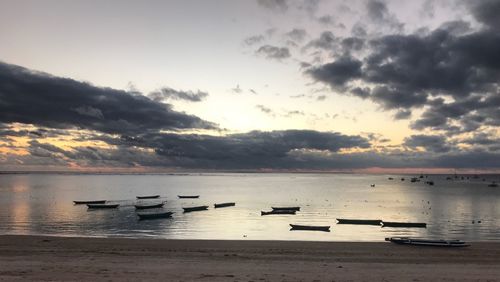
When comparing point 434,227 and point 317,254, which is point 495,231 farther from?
point 317,254

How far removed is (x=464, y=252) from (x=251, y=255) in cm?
1908

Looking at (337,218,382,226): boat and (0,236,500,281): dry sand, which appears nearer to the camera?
(0,236,500,281): dry sand

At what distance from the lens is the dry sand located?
23281mm

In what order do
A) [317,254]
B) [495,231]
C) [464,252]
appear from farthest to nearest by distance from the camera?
[495,231], [464,252], [317,254]

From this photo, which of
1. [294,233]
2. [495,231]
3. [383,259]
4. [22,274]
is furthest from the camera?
[495,231]

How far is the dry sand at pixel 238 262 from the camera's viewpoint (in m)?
23.3

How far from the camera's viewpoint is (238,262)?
93.6 feet

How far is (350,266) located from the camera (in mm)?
27406

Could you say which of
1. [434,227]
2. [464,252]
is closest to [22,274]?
[464,252]

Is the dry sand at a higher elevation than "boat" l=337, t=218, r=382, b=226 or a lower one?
higher

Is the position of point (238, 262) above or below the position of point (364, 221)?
above

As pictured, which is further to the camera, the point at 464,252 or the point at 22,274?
the point at 464,252

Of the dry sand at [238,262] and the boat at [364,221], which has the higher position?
the dry sand at [238,262]

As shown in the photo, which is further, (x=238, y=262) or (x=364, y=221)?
(x=364, y=221)
